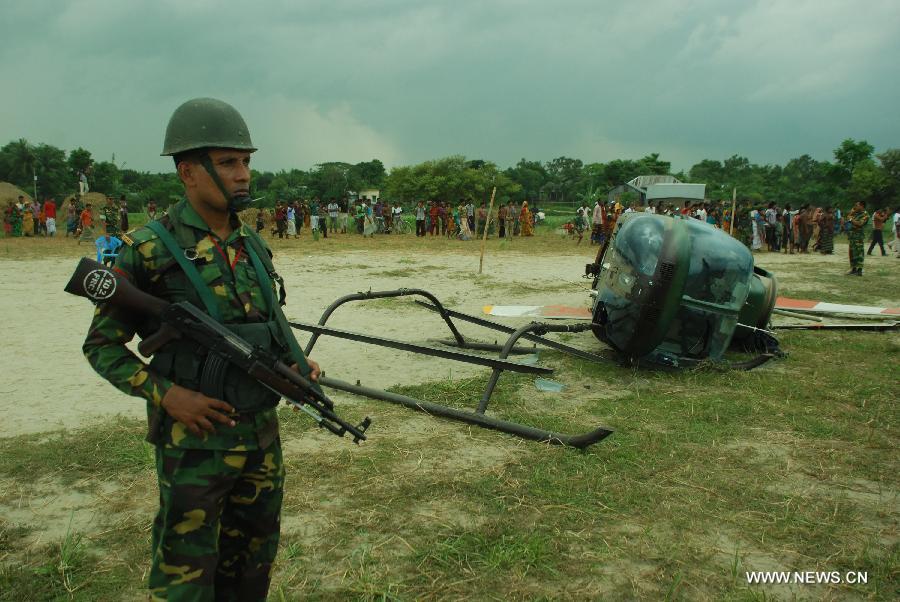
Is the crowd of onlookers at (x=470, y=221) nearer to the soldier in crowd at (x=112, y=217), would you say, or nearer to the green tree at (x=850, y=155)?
the soldier in crowd at (x=112, y=217)

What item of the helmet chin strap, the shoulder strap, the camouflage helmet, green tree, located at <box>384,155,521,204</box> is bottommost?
the shoulder strap

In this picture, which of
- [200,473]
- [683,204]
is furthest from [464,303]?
[683,204]

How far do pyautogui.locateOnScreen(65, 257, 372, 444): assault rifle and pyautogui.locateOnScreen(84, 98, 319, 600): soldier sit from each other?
64mm

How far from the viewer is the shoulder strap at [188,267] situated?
211 cm

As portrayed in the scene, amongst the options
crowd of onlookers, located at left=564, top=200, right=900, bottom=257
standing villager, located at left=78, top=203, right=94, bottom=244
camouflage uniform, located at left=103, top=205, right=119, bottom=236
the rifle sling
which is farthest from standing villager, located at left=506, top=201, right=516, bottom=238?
the rifle sling

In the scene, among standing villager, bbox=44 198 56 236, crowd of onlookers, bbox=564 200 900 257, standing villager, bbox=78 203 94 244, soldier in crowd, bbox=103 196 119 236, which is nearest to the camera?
soldier in crowd, bbox=103 196 119 236

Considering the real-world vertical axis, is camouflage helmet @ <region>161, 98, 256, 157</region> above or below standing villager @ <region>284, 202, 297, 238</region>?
above

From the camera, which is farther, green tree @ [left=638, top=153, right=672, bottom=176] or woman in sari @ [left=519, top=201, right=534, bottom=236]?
green tree @ [left=638, top=153, right=672, bottom=176]

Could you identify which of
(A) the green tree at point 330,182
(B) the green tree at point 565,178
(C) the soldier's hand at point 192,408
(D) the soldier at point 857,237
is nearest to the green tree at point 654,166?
(B) the green tree at point 565,178

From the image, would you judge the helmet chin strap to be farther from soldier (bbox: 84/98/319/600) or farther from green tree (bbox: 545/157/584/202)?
green tree (bbox: 545/157/584/202)

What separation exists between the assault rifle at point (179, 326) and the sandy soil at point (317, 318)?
3472 mm

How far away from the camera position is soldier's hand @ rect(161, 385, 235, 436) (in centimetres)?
200

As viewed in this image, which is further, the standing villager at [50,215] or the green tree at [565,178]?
the green tree at [565,178]

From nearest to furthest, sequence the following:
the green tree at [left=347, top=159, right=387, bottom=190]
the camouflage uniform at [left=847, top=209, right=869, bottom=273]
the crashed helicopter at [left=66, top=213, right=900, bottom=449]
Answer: the crashed helicopter at [left=66, top=213, right=900, bottom=449] < the camouflage uniform at [left=847, top=209, right=869, bottom=273] < the green tree at [left=347, top=159, right=387, bottom=190]
